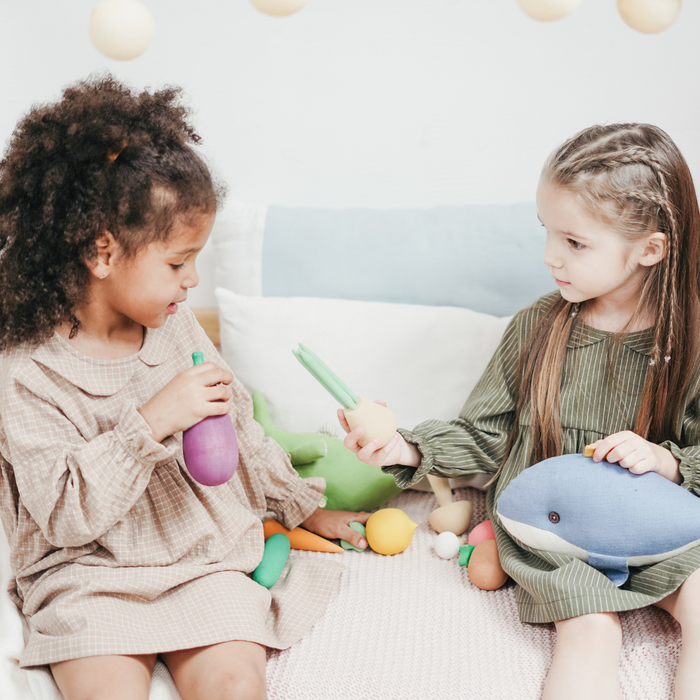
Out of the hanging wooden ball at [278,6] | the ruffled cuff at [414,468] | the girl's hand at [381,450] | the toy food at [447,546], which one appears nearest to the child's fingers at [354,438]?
the girl's hand at [381,450]

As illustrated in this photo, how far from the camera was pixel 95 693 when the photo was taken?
73 cm

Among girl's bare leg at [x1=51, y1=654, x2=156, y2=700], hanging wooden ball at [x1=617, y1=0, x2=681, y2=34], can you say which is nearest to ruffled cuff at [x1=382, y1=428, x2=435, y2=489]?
girl's bare leg at [x1=51, y1=654, x2=156, y2=700]

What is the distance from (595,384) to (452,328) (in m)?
0.29

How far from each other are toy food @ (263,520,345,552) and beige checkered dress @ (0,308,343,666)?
6cm

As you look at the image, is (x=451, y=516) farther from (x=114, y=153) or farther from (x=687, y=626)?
(x=114, y=153)

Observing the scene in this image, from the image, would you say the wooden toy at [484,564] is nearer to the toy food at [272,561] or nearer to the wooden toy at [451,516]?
the wooden toy at [451,516]

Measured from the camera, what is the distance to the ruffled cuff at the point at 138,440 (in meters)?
0.78

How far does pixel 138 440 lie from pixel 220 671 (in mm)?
271

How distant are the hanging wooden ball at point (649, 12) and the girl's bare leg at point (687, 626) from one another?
72cm

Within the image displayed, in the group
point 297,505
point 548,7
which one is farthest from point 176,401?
point 548,7

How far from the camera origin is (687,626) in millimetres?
787

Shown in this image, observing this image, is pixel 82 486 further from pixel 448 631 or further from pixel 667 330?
pixel 667 330

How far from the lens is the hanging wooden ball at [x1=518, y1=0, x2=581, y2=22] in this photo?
3.07 feet

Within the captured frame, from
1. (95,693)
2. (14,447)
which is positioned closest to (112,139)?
(14,447)
